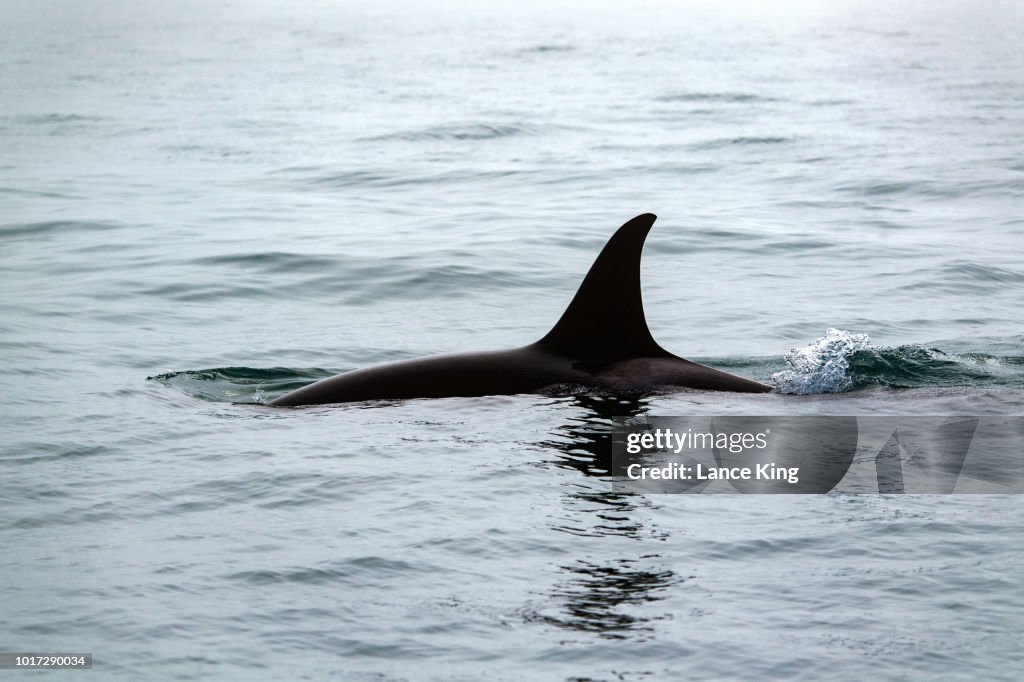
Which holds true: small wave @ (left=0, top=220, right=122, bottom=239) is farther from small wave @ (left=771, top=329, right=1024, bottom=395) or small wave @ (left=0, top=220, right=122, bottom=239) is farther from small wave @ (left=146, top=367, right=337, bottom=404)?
small wave @ (left=771, top=329, right=1024, bottom=395)

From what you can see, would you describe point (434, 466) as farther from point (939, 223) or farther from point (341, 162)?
point (341, 162)

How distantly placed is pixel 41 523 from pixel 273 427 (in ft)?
7.31

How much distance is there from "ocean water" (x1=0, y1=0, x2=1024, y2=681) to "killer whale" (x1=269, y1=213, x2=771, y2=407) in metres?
0.20

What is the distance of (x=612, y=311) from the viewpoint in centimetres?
1011

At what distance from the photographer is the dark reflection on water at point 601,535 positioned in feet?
21.8

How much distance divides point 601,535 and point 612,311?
2.74 meters

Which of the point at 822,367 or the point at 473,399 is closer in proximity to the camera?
the point at 473,399

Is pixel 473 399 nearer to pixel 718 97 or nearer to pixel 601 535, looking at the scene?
pixel 601 535

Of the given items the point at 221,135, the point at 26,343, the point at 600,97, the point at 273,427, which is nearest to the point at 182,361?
the point at 26,343

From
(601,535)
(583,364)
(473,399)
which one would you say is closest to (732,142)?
(583,364)

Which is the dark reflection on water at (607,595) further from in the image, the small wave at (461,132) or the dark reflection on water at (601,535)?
the small wave at (461,132)

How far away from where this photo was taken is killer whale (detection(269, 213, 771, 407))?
9961 mm

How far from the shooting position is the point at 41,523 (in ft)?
26.6

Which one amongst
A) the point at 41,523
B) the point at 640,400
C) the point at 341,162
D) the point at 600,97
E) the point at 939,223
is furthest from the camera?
the point at 600,97
